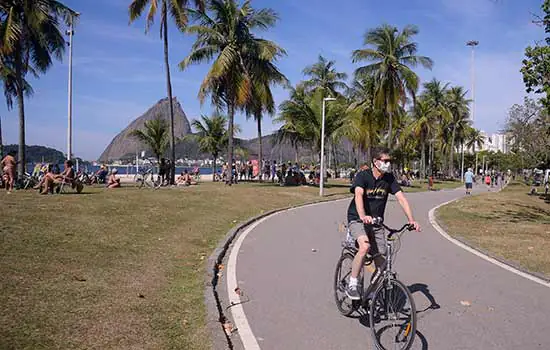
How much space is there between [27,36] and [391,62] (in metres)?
23.8

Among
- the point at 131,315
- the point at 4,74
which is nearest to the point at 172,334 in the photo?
the point at 131,315

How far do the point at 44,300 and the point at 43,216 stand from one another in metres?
5.95

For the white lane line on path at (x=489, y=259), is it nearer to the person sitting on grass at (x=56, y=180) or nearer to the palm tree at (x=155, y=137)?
the person sitting on grass at (x=56, y=180)

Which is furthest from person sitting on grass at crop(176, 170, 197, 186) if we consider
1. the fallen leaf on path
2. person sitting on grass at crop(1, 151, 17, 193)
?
the fallen leaf on path

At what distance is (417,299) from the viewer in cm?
638

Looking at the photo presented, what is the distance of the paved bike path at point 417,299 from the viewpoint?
496 centimetres

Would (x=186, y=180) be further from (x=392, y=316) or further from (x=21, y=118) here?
(x=392, y=316)

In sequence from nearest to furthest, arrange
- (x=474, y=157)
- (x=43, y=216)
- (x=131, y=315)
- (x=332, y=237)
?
(x=131, y=315) → (x=43, y=216) → (x=332, y=237) → (x=474, y=157)

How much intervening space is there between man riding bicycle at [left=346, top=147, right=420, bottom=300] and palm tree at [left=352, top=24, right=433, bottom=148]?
32002mm

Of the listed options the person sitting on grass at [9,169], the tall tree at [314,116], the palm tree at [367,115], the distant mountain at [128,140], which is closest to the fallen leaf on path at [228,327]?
the person sitting on grass at [9,169]

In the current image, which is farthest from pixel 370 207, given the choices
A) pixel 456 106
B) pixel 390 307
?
pixel 456 106

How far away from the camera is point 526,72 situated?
14453 millimetres

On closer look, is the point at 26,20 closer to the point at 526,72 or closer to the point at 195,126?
the point at 526,72

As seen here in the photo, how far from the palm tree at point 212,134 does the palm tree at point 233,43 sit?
16.3 m
